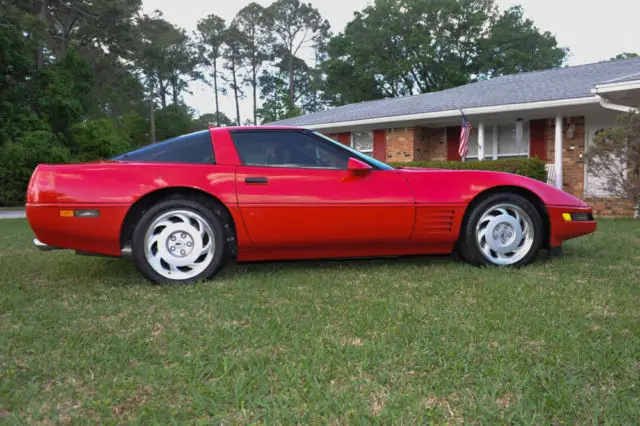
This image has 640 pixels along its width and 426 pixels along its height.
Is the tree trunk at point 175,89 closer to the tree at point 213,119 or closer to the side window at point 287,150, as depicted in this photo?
the tree at point 213,119

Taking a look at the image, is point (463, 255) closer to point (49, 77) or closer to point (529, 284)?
point (529, 284)

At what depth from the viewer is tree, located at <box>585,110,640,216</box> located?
8234mm

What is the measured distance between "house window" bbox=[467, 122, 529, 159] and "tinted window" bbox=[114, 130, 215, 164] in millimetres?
11580

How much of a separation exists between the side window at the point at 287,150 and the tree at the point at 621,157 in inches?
269

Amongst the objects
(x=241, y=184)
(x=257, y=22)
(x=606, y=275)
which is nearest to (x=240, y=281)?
(x=241, y=184)

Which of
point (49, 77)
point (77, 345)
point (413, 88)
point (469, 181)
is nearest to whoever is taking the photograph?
point (77, 345)

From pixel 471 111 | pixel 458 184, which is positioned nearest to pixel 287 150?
pixel 458 184

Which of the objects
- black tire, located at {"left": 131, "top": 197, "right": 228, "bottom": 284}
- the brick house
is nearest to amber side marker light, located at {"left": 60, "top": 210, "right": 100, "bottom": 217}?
black tire, located at {"left": 131, "top": 197, "right": 228, "bottom": 284}

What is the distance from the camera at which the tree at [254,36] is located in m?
46.6

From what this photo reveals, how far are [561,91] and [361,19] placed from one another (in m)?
27.7

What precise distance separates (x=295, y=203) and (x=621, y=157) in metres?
7.59

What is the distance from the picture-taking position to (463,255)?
4070 mm

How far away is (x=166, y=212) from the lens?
3.47 meters

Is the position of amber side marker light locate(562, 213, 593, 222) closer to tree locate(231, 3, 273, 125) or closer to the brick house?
the brick house
